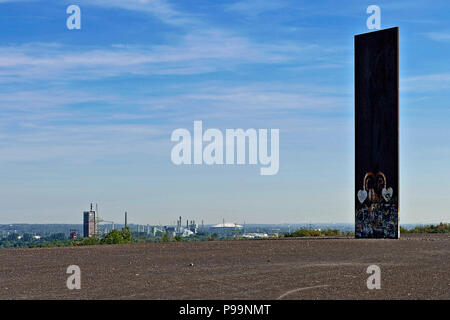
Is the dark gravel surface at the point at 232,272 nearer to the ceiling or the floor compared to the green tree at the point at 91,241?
nearer to the ceiling

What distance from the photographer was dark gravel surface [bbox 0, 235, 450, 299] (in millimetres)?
13344

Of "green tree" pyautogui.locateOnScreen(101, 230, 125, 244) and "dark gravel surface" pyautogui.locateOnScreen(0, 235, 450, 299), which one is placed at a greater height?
"dark gravel surface" pyautogui.locateOnScreen(0, 235, 450, 299)

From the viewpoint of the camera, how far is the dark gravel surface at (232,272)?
13344 mm

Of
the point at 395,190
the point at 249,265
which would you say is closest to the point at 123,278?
the point at 249,265

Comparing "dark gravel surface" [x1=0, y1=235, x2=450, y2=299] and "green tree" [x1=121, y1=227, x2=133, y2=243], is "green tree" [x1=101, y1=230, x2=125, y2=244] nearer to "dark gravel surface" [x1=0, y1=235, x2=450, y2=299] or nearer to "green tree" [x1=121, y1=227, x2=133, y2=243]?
"green tree" [x1=121, y1=227, x2=133, y2=243]

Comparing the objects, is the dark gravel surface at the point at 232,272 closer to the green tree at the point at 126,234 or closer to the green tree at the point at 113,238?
the green tree at the point at 113,238

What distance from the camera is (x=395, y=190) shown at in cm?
3092

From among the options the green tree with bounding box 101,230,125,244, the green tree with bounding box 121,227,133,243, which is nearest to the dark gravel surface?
the green tree with bounding box 101,230,125,244

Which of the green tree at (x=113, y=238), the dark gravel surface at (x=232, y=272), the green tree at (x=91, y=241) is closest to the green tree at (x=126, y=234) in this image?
the green tree at (x=113, y=238)

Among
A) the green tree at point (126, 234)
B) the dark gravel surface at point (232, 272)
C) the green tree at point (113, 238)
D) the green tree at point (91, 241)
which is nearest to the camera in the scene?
the dark gravel surface at point (232, 272)

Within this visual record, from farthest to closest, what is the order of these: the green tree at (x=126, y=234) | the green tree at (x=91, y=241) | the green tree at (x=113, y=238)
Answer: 1. the green tree at (x=126, y=234)
2. the green tree at (x=113, y=238)
3. the green tree at (x=91, y=241)

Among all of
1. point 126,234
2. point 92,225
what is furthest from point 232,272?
point 92,225
